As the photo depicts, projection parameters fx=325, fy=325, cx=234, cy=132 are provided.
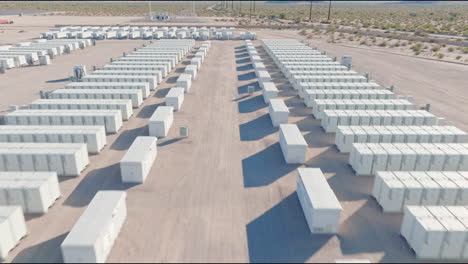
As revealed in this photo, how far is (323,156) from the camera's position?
2630cm

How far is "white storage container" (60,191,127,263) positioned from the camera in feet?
47.4

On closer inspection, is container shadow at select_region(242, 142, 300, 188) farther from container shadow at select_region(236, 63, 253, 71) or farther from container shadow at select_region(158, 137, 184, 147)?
container shadow at select_region(236, 63, 253, 71)

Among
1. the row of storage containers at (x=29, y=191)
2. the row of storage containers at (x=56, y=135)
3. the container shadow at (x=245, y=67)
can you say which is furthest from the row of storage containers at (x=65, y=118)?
the container shadow at (x=245, y=67)

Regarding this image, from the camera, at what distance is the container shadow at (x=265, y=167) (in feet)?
74.4

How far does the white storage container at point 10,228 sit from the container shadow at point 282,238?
11763 millimetres

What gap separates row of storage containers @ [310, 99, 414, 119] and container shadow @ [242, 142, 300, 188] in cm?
869

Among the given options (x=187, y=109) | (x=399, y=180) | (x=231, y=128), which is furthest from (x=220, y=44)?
(x=399, y=180)

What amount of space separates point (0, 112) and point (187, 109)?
65.2ft

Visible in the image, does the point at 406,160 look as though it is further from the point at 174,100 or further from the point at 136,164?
the point at 174,100

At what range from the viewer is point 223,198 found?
20.6 meters

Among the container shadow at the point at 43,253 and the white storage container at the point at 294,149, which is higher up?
the white storage container at the point at 294,149

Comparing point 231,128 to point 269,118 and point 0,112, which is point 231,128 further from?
point 0,112

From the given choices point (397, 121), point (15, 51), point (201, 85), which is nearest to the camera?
point (397, 121)

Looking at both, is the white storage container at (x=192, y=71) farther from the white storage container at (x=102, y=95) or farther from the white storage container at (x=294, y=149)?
the white storage container at (x=294, y=149)
